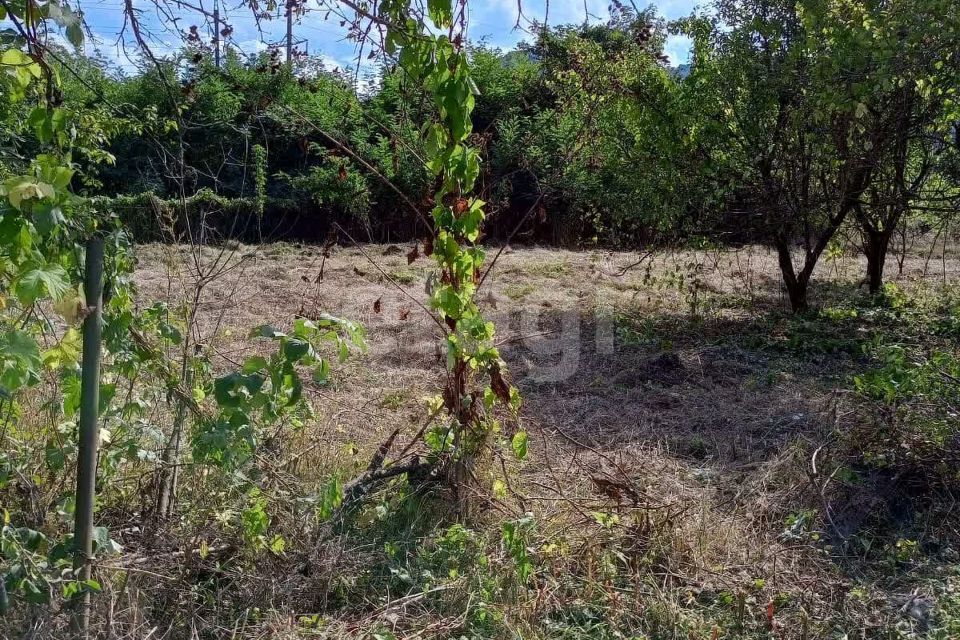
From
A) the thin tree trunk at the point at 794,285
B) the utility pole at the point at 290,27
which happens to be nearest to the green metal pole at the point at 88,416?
the utility pole at the point at 290,27

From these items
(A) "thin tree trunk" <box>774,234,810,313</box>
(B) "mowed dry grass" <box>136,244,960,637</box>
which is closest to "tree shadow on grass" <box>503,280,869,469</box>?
(B) "mowed dry grass" <box>136,244,960,637</box>

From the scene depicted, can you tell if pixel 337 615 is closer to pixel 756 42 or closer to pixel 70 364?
pixel 70 364

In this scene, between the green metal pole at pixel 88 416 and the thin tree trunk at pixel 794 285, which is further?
the thin tree trunk at pixel 794 285

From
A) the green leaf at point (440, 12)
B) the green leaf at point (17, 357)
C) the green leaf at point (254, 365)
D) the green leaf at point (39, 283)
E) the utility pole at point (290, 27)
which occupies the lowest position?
the green leaf at point (254, 365)

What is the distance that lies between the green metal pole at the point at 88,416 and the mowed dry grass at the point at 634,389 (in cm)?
101

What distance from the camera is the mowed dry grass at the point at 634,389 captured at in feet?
9.00

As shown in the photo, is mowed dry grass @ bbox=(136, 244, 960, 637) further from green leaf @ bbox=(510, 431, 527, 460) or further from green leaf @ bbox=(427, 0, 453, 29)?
green leaf @ bbox=(427, 0, 453, 29)

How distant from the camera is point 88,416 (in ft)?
5.83

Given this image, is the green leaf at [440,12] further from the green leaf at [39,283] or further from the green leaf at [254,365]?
the green leaf at [39,283]

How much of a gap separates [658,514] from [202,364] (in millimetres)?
1777

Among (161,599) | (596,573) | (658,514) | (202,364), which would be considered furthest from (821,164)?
(161,599)

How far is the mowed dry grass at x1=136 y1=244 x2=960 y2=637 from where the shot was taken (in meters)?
2.74

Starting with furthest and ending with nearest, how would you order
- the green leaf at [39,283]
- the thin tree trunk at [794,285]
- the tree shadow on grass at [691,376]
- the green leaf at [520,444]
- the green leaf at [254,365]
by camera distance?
the thin tree trunk at [794,285] → the tree shadow on grass at [691,376] → the green leaf at [520,444] → the green leaf at [254,365] → the green leaf at [39,283]

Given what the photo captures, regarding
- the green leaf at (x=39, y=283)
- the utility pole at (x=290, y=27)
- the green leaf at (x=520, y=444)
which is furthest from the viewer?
the green leaf at (x=520, y=444)
